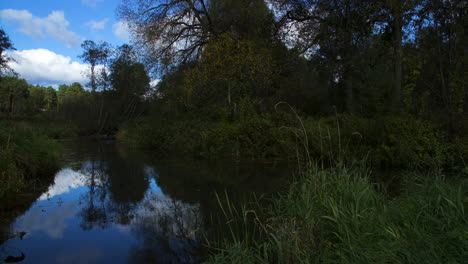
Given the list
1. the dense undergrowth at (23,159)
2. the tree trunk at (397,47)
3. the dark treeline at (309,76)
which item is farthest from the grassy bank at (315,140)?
the dense undergrowth at (23,159)

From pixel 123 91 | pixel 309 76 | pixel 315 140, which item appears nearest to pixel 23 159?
pixel 315 140

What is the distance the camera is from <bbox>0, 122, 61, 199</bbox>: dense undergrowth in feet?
22.3

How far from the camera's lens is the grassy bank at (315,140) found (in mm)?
8406

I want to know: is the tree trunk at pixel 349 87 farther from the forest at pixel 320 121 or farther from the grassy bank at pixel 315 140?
the grassy bank at pixel 315 140

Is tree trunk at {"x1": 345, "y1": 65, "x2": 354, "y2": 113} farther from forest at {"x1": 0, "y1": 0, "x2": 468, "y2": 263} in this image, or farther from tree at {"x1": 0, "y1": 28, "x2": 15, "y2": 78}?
tree at {"x1": 0, "y1": 28, "x2": 15, "y2": 78}

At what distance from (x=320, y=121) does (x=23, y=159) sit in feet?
31.5

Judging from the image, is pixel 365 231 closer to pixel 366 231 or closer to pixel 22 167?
pixel 366 231

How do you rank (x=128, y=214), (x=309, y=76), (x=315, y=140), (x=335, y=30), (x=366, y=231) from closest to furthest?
A: (x=366, y=231) → (x=128, y=214) → (x=315, y=140) → (x=335, y=30) → (x=309, y=76)

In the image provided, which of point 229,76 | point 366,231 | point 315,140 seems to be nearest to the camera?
point 366,231

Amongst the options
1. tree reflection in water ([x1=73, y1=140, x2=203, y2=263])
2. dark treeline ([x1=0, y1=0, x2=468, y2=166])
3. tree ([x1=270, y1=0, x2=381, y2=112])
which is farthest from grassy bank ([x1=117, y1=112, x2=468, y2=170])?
tree ([x1=270, y1=0, x2=381, y2=112])

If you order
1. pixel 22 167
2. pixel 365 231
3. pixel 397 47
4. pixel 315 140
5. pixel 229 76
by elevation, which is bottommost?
pixel 22 167

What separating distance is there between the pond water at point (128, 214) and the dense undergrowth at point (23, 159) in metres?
0.49

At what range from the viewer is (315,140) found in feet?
34.4

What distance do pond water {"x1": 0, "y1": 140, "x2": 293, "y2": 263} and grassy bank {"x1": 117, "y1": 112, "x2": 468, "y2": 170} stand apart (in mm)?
1535
